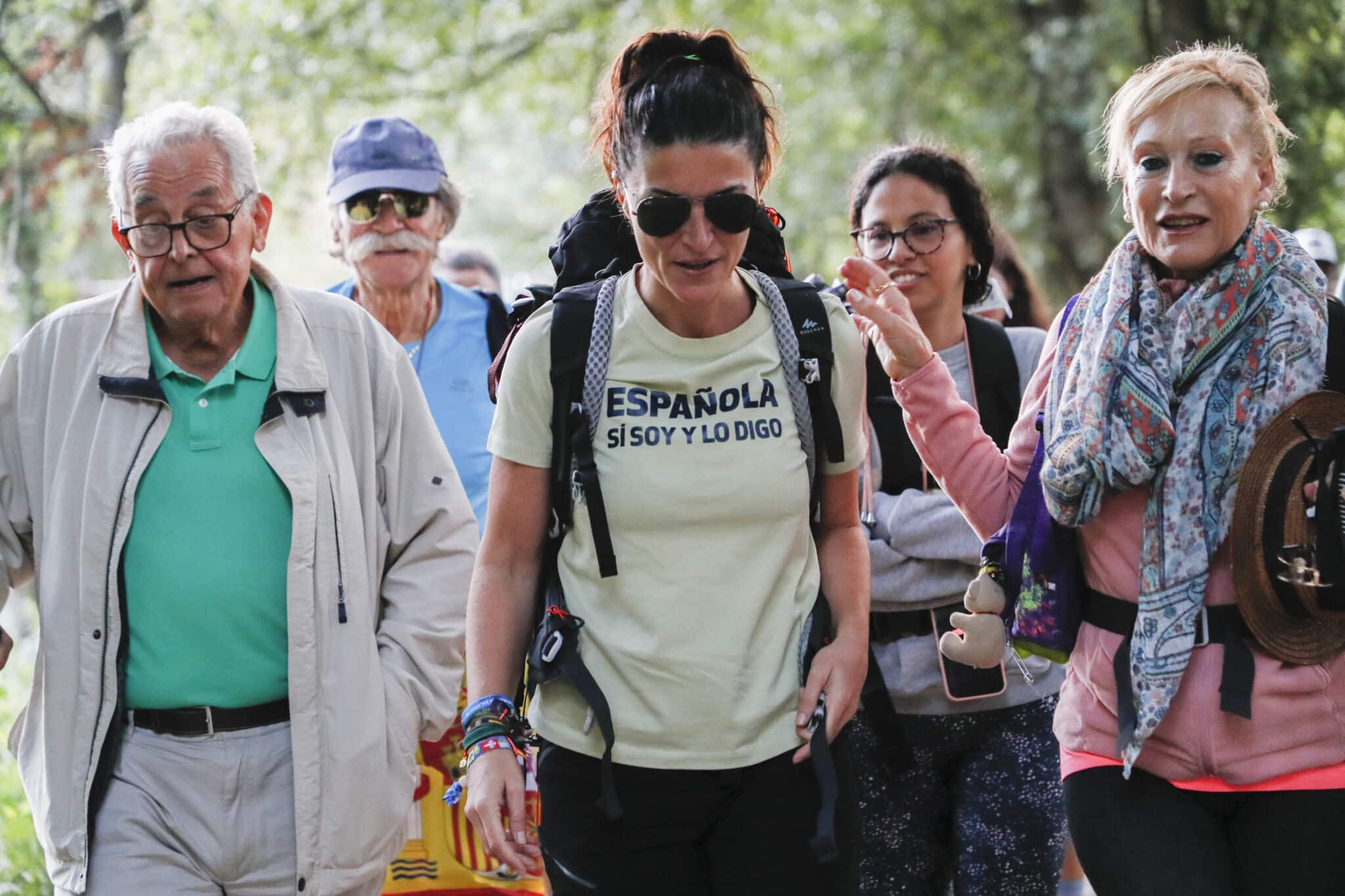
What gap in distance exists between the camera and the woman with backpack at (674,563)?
284 centimetres

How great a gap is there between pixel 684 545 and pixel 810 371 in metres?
0.41

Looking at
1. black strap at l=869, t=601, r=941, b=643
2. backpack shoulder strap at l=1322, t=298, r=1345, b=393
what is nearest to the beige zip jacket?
black strap at l=869, t=601, r=941, b=643

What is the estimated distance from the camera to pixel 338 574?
134 inches

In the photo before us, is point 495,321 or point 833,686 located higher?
point 495,321

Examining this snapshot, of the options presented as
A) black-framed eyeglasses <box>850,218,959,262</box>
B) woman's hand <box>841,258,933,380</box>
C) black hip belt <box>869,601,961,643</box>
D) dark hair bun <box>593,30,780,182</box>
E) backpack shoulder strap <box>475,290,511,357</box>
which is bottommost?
black hip belt <box>869,601,961,643</box>

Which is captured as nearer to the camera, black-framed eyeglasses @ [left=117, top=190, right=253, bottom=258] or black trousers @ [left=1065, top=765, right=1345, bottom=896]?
black trousers @ [left=1065, top=765, right=1345, bottom=896]

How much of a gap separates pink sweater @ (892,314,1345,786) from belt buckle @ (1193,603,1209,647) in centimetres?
2

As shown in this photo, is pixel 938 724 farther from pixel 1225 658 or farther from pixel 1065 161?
pixel 1065 161

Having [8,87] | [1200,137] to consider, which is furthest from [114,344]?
[8,87]

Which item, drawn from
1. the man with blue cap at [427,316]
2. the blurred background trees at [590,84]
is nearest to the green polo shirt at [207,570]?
the man with blue cap at [427,316]

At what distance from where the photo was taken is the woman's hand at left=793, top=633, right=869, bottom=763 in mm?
2896

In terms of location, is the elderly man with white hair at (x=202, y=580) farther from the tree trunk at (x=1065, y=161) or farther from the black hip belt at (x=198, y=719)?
the tree trunk at (x=1065, y=161)

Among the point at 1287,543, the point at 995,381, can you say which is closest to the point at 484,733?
the point at 1287,543

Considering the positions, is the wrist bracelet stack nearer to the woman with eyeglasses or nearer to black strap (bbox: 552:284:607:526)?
black strap (bbox: 552:284:607:526)
